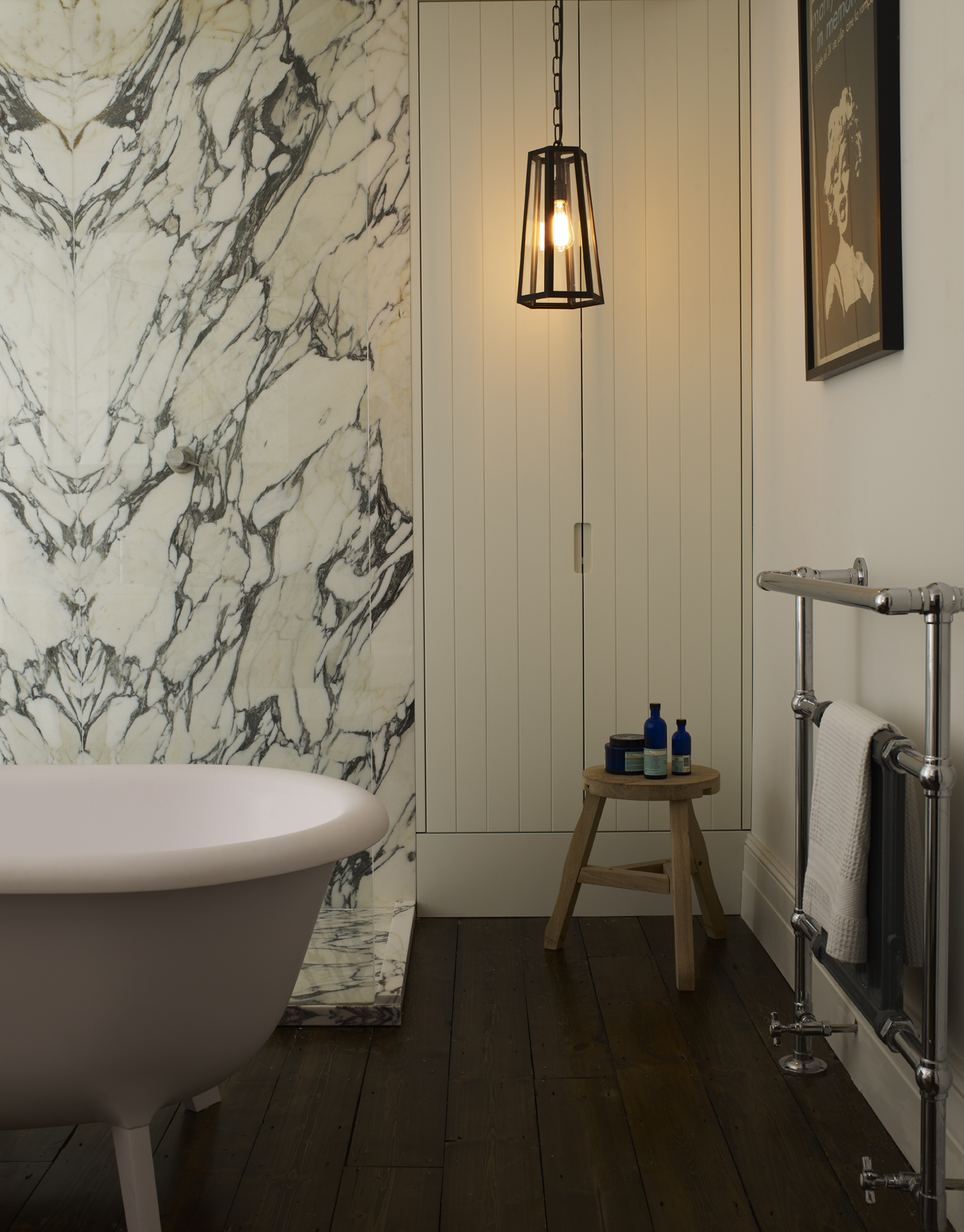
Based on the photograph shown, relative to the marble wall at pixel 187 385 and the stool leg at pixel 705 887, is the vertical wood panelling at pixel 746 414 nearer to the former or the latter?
the stool leg at pixel 705 887

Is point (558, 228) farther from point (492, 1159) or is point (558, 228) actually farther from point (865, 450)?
point (492, 1159)

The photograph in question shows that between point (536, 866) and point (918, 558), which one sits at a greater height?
point (918, 558)

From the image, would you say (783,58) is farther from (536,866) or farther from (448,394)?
(536,866)

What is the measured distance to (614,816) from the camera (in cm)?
300

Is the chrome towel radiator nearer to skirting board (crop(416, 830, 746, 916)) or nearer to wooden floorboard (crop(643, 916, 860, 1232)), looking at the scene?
wooden floorboard (crop(643, 916, 860, 1232))

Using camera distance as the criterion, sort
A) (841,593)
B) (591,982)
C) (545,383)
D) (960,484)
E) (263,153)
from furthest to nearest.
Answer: (545,383) → (591,982) → (263,153) → (841,593) → (960,484)

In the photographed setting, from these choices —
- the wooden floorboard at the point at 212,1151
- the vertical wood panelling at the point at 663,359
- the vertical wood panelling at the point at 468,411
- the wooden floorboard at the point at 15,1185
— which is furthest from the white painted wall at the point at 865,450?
the wooden floorboard at the point at 15,1185

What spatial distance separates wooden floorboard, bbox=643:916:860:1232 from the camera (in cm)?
159

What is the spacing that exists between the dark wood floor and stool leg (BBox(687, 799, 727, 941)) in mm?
301

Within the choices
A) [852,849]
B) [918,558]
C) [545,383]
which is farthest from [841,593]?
[545,383]

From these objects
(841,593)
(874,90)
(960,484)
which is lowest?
(841,593)

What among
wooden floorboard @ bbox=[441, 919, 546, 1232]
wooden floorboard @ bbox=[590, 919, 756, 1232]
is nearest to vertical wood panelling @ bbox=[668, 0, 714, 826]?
wooden floorboard @ bbox=[590, 919, 756, 1232]

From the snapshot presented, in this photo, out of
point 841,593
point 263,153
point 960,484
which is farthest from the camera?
point 263,153

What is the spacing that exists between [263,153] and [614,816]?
193 cm
